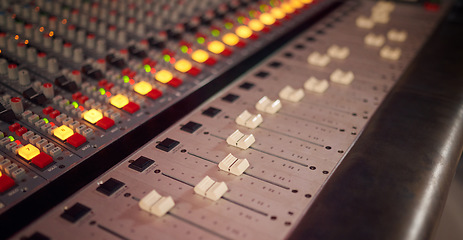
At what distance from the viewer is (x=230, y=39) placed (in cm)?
249

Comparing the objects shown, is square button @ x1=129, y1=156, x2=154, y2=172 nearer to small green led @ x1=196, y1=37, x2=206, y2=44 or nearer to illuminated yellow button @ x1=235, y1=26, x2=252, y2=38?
small green led @ x1=196, y1=37, x2=206, y2=44

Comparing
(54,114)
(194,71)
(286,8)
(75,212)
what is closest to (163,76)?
(194,71)

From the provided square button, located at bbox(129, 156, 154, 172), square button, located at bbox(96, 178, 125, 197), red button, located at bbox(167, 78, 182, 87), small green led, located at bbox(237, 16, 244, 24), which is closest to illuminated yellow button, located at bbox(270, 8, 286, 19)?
small green led, located at bbox(237, 16, 244, 24)

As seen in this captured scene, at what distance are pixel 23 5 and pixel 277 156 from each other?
1749mm

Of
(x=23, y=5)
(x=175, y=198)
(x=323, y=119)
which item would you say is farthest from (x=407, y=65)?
(x=23, y=5)

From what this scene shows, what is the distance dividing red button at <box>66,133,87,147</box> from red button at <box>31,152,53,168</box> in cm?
11

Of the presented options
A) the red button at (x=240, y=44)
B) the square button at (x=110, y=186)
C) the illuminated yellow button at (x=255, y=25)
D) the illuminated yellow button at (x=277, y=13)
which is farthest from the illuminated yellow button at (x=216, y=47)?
the square button at (x=110, y=186)

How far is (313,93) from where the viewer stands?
6.94 feet

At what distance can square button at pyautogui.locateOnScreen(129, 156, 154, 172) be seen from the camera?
1541 mm

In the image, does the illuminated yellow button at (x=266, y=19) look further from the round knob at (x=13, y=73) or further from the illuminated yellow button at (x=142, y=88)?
the round knob at (x=13, y=73)

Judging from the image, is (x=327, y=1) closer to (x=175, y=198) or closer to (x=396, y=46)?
(x=396, y=46)

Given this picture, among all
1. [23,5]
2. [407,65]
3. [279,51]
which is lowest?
[407,65]

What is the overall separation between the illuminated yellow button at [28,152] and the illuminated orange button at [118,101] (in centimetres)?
42

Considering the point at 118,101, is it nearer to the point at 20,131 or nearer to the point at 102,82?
the point at 102,82
